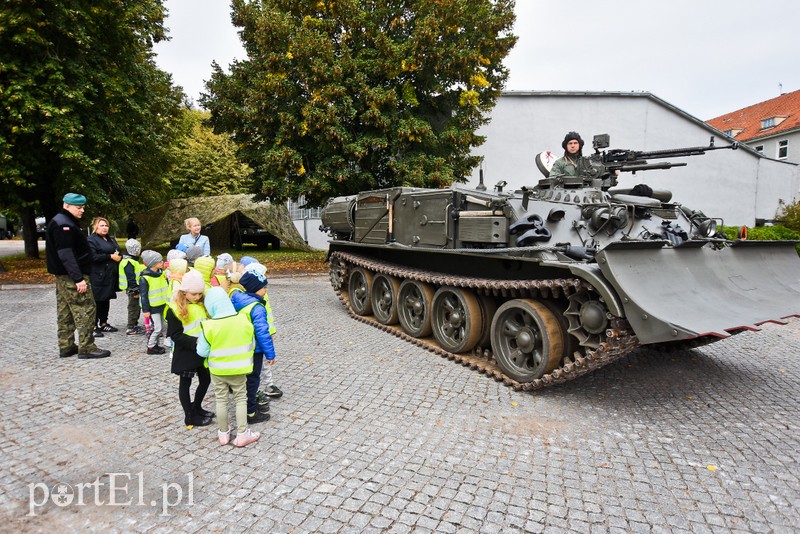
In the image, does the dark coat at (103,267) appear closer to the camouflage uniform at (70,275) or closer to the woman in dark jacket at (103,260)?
the woman in dark jacket at (103,260)

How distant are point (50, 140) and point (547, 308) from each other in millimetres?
13703

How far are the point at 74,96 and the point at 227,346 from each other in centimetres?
1265

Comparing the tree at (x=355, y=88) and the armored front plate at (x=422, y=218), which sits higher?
the tree at (x=355, y=88)

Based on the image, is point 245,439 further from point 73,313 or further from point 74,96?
point 74,96

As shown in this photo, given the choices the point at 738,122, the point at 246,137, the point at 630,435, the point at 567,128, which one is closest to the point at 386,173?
the point at 246,137

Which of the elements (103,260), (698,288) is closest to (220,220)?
(103,260)

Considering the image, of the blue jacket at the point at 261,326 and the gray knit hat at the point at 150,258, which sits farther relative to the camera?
the gray knit hat at the point at 150,258

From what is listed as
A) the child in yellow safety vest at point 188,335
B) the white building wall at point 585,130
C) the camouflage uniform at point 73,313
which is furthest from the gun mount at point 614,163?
the white building wall at point 585,130

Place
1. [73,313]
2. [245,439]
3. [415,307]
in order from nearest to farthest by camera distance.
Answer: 1. [245,439]
2. [73,313]
3. [415,307]

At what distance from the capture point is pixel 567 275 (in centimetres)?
484

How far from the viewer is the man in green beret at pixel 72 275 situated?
5.80 meters

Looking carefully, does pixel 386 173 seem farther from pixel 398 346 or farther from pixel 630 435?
pixel 630 435

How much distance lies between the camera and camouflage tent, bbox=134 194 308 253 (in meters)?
21.6

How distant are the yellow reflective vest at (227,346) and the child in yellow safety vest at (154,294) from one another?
3183mm
